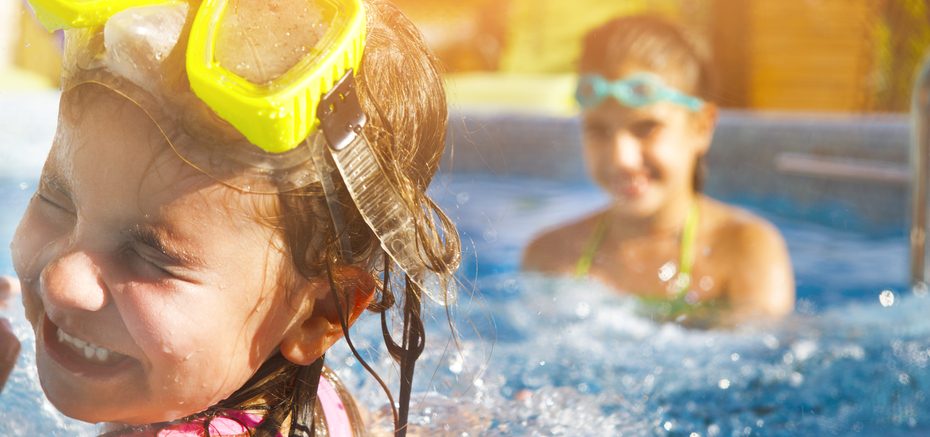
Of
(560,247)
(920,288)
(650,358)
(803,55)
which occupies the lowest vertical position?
(803,55)

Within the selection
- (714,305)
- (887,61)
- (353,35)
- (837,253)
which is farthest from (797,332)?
(887,61)

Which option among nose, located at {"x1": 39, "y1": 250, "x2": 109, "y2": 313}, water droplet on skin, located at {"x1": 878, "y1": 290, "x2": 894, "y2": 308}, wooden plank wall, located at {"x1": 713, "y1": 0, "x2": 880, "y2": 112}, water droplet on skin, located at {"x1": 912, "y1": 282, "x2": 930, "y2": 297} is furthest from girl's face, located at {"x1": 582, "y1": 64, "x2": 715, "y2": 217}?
wooden plank wall, located at {"x1": 713, "y1": 0, "x2": 880, "y2": 112}

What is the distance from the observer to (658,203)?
5047mm

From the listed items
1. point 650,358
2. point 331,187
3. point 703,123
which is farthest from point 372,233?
point 703,123

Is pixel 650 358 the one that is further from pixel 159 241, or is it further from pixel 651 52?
pixel 159 241

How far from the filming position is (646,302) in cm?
472

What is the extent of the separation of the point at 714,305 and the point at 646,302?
0.93 feet

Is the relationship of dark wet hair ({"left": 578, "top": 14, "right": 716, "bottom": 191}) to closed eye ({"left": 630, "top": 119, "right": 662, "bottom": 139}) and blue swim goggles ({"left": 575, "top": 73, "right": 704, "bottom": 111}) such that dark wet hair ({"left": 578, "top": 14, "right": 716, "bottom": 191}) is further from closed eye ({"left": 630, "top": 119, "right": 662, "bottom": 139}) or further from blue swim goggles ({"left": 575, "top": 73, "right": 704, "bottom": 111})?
closed eye ({"left": 630, "top": 119, "right": 662, "bottom": 139})

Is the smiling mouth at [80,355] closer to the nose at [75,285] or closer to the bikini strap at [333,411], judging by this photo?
the nose at [75,285]

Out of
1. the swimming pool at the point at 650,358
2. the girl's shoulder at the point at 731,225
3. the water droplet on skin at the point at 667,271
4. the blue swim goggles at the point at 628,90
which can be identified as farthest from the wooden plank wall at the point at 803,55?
the water droplet on skin at the point at 667,271

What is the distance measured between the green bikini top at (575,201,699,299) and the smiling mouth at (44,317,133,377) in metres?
3.52

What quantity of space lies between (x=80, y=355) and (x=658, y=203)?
12.3 ft

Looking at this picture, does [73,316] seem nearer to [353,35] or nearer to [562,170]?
[353,35]

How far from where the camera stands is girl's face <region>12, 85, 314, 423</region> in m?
1.50
